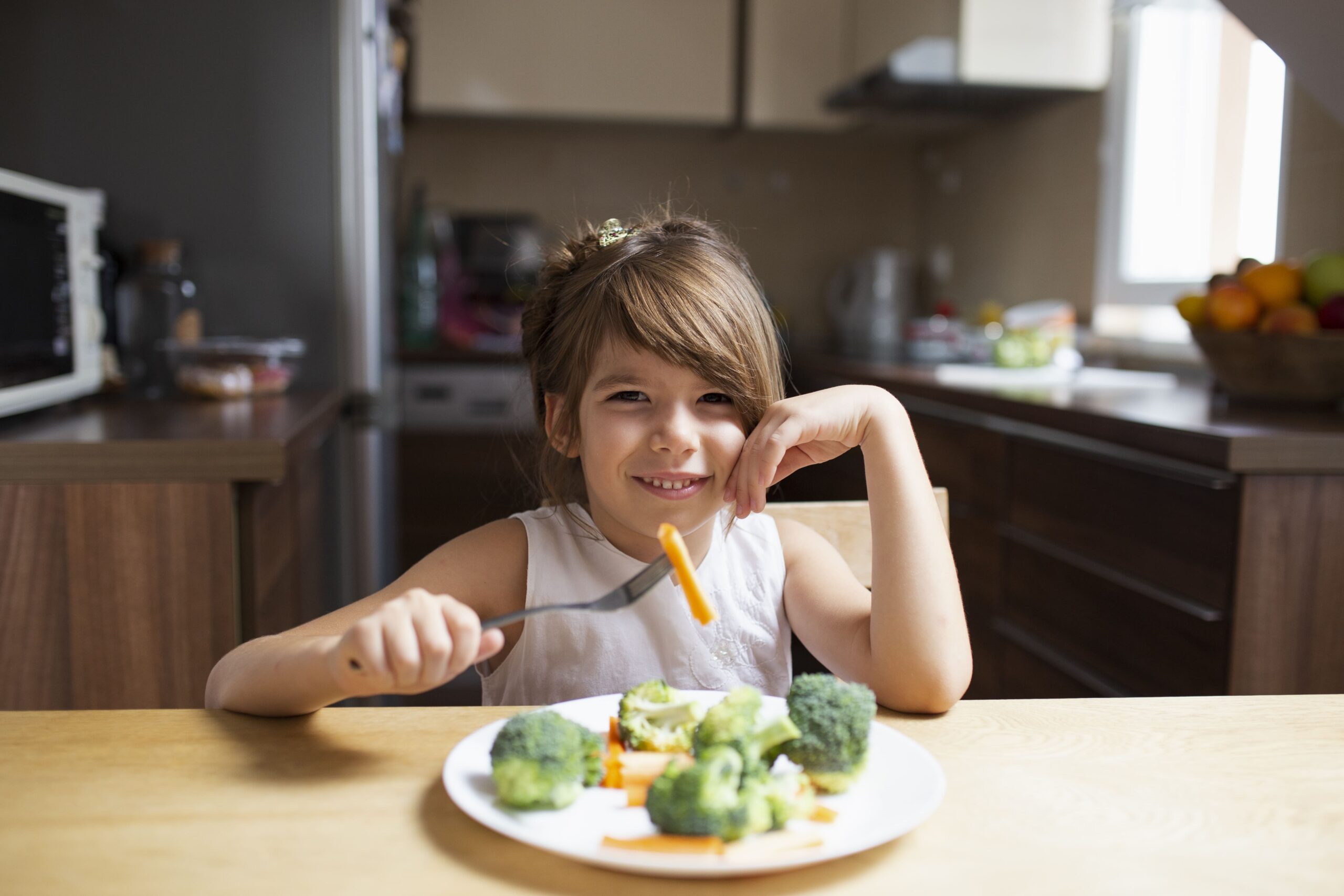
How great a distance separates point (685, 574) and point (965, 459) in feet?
5.51

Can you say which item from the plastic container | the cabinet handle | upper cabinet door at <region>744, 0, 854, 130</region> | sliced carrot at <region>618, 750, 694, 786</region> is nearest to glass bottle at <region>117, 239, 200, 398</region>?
the plastic container

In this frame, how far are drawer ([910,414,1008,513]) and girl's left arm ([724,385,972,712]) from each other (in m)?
1.12

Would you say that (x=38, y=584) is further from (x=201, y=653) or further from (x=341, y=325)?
(x=341, y=325)

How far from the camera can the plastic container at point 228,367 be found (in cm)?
191

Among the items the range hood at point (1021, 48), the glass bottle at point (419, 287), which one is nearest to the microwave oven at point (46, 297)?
the glass bottle at point (419, 287)

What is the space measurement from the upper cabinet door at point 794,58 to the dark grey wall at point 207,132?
1.72m

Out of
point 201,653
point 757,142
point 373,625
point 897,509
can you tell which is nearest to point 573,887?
point 373,625

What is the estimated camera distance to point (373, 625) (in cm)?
62

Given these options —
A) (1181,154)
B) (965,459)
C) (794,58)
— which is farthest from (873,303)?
(965,459)

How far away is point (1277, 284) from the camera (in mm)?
1801

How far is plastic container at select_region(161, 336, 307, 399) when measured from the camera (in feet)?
6.25

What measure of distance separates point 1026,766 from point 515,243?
120 inches

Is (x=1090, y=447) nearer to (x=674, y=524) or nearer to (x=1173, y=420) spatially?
(x=1173, y=420)

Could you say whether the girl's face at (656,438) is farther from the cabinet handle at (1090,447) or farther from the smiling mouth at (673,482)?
the cabinet handle at (1090,447)
